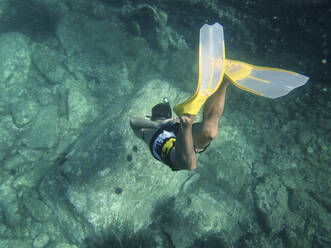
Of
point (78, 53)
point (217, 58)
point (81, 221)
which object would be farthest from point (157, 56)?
point (81, 221)

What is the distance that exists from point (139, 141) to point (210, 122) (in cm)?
240

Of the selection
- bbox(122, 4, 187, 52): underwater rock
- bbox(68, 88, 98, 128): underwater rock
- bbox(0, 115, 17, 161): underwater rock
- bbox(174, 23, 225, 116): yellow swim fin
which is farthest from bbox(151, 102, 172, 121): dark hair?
bbox(0, 115, 17, 161): underwater rock

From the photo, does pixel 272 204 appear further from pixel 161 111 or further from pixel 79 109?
pixel 79 109

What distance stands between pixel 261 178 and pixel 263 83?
3.91m

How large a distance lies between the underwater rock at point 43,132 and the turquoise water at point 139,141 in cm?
4

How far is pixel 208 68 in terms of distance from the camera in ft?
7.93

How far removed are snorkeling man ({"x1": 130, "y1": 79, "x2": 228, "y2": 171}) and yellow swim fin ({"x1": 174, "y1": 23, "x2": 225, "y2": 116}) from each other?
9.4 inches

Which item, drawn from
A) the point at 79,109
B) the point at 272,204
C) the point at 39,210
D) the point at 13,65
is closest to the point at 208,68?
the point at 272,204

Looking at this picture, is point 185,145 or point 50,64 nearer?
point 185,145

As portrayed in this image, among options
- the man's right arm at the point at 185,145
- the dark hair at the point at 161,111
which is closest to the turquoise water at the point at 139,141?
the dark hair at the point at 161,111

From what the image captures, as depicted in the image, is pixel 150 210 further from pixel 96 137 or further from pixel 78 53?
pixel 78 53

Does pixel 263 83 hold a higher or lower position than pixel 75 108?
higher

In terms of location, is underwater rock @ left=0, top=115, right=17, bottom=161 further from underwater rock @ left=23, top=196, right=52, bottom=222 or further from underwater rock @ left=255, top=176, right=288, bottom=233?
underwater rock @ left=255, top=176, right=288, bottom=233

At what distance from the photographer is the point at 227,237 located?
488 centimetres
